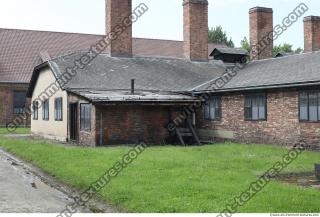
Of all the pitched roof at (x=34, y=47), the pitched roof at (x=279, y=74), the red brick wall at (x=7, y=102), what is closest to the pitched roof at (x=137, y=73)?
the pitched roof at (x=279, y=74)

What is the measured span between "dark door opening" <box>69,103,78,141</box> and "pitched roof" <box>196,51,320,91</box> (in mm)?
6248

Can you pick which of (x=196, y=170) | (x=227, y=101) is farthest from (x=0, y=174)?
(x=227, y=101)

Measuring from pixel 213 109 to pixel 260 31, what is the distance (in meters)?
9.09

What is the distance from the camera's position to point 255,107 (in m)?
20.9

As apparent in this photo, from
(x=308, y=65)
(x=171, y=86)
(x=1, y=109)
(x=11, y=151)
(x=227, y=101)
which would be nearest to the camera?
(x=11, y=151)

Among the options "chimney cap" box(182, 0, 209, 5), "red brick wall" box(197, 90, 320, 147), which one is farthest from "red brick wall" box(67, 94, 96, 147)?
"chimney cap" box(182, 0, 209, 5)

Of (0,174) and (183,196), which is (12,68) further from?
(183,196)

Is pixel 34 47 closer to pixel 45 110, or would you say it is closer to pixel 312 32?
pixel 45 110

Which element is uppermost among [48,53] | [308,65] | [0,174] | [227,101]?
[48,53]

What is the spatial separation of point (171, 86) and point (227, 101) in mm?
3698

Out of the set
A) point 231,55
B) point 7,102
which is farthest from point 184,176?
point 7,102

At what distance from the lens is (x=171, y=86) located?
2511 centimetres

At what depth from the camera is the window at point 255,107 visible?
2045 cm

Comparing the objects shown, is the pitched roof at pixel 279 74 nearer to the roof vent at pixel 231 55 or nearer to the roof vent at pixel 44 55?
the roof vent at pixel 231 55
